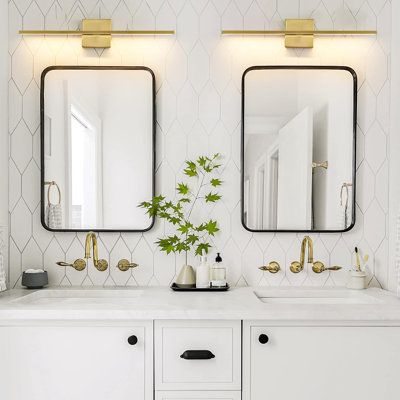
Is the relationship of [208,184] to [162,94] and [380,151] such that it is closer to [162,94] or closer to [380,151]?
[162,94]

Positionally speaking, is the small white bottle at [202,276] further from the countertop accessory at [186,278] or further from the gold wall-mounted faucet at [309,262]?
the gold wall-mounted faucet at [309,262]

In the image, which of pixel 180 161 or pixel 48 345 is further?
pixel 180 161

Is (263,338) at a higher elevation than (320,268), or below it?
below

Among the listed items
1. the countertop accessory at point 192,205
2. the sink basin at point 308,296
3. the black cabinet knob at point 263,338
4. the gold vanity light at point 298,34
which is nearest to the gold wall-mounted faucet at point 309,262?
the sink basin at point 308,296

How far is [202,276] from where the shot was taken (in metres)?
2.11

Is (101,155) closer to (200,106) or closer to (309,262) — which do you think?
(200,106)

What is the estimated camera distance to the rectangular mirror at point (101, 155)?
7.36ft

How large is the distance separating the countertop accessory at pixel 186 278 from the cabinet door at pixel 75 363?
40 centimetres

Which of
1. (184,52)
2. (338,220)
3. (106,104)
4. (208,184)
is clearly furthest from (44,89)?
(338,220)

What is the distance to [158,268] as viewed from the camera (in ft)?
7.43

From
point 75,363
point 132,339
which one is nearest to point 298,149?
point 132,339

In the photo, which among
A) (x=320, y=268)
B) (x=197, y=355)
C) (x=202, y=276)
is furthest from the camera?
(x=320, y=268)

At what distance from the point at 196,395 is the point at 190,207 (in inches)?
34.9

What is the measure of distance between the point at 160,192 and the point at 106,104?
507 millimetres
